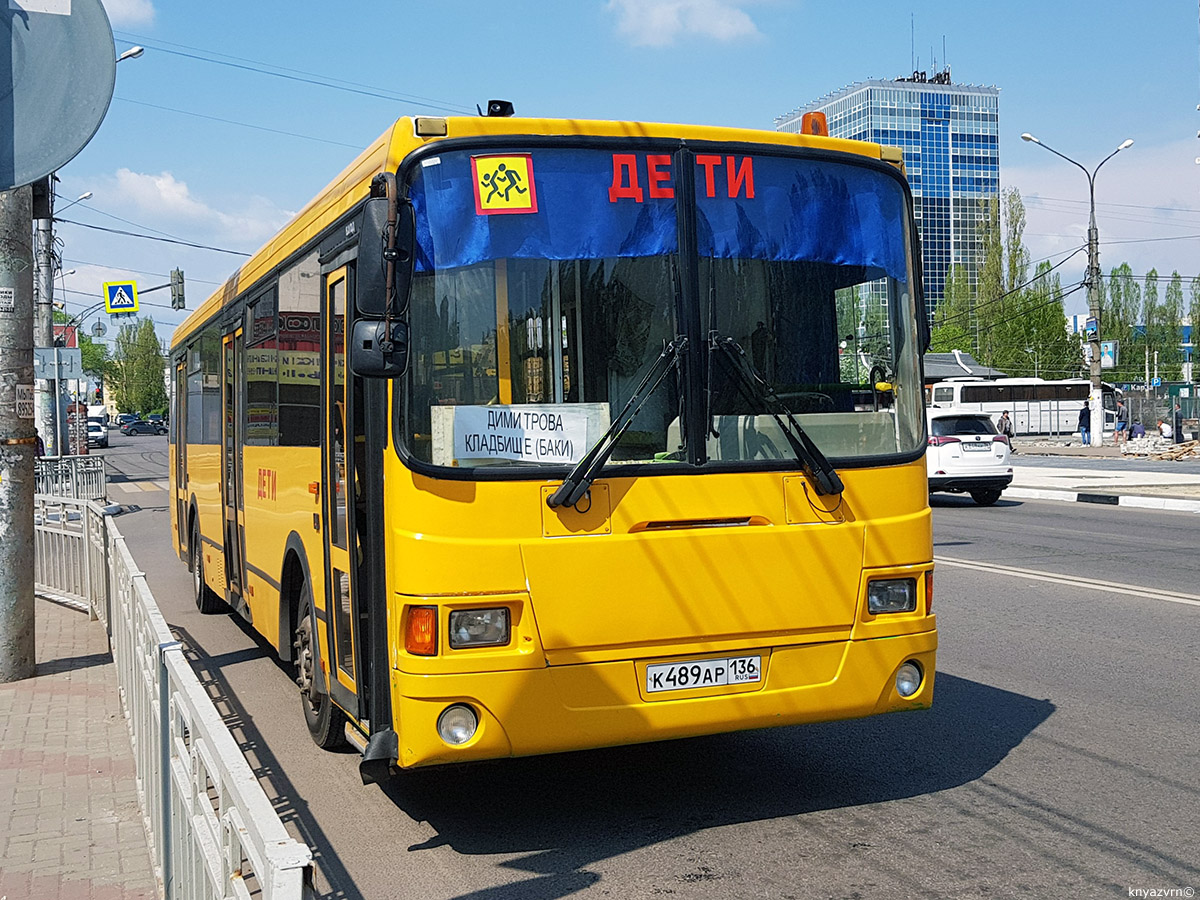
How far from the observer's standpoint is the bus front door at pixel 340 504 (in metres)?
5.48

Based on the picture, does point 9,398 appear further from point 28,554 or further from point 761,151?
point 761,151

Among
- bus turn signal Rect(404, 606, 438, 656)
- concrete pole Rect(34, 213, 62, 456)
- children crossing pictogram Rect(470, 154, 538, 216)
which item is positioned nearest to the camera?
bus turn signal Rect(404, 606, 438, 656)

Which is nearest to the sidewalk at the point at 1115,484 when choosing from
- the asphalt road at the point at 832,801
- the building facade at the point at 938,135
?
the asphalt road at the point at 832,801

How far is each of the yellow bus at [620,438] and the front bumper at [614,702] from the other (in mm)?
10

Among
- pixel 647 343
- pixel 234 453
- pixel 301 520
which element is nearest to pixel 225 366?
pixel 234 453

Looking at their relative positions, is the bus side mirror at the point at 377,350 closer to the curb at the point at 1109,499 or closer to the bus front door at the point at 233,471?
the bus front door at the point at 233,471

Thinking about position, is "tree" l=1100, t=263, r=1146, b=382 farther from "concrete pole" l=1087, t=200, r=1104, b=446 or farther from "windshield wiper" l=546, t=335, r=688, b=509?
"windshield wiper" l=546, t=335, r=688, b=509

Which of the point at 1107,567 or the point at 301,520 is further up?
the point at 301,520

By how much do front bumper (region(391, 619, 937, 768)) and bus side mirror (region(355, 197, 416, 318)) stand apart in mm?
1383

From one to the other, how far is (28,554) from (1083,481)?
25.2 meters

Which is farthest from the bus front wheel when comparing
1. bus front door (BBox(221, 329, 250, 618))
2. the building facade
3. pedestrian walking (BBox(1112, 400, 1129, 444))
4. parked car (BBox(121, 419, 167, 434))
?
the building facade

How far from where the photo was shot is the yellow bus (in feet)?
15.7

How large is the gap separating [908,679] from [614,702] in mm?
1388

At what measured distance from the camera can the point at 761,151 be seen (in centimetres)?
545
